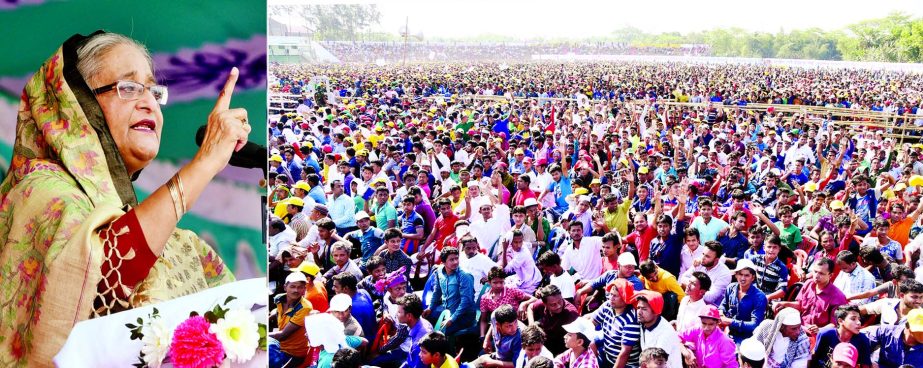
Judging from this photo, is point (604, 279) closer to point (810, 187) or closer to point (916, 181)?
point (810, 187)

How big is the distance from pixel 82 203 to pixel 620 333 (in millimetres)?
3409

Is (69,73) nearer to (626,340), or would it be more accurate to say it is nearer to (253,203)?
(253,203)

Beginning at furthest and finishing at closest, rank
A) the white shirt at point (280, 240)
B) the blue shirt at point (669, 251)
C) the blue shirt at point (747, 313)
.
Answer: the white shirt at point (280, 240)
the blue shirt at point (669, 251)
the blue shirt at point (747, 313)

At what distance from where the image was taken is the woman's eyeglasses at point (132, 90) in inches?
97.5

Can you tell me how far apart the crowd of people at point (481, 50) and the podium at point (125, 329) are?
105 feet

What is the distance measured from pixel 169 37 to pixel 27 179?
0.58m

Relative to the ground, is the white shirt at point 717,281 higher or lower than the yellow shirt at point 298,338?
higher

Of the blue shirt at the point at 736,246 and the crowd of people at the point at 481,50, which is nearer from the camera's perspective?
the blue shirt at the point at 736,246

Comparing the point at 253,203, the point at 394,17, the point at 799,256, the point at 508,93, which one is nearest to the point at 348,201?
the point at 799,256

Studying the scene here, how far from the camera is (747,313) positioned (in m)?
5.47

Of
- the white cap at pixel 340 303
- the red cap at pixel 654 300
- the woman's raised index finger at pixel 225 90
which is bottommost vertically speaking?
the white cap at pixel 340 303

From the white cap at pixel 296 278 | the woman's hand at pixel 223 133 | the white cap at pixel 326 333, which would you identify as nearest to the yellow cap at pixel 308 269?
the white cap at pixel 296 278

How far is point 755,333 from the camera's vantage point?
17.1 ft

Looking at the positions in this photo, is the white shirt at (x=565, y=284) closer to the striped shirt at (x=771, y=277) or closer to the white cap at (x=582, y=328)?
the white cap at (x=582, y=328)
